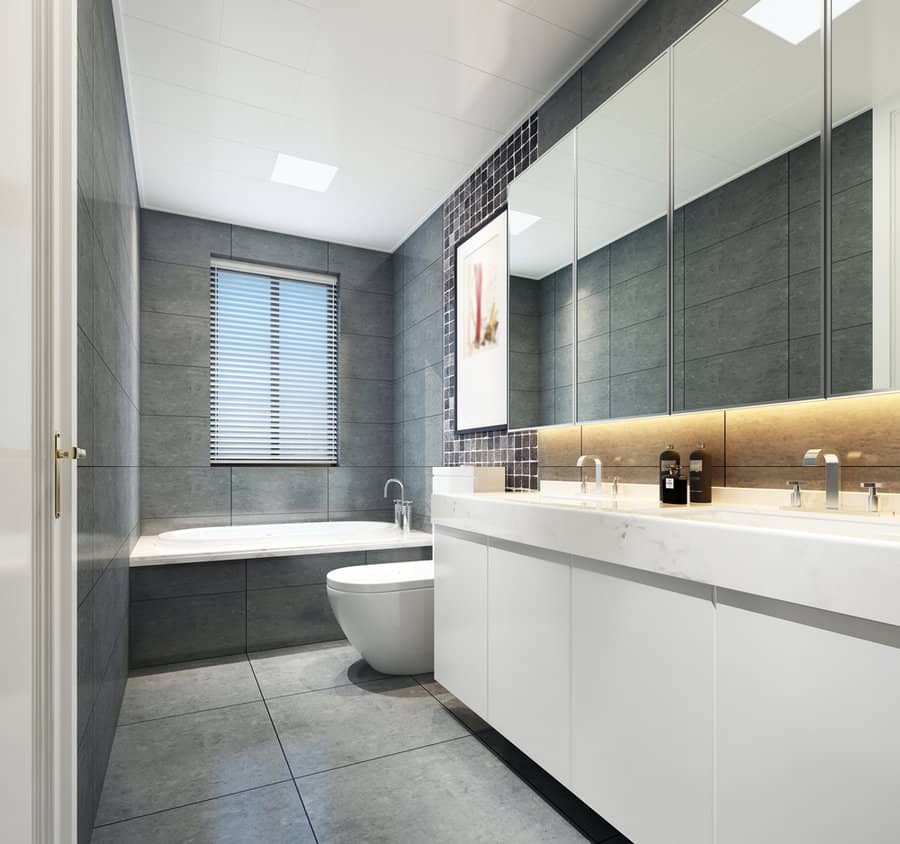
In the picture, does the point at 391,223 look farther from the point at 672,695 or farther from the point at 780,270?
the point at 672,695

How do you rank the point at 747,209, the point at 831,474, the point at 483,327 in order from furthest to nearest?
the point at 483,327, the point at 747,209, the point at 831,474

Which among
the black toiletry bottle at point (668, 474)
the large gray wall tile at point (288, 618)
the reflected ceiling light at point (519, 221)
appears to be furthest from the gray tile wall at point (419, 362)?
the black toiletry bottle at point (668, 474)

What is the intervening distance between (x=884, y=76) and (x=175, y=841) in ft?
8.38

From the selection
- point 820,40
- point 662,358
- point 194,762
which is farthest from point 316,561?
point 820,40

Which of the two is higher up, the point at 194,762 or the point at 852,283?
the point at 852,283

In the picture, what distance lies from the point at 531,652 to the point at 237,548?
1.98 meters

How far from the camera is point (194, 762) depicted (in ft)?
6.51

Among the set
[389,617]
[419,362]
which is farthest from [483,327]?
[389,617]

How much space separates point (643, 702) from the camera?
1.31m

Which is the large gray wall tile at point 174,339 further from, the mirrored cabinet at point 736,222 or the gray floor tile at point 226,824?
the gray floor tile at point 226,824

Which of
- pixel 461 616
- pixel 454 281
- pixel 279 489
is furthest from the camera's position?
pixel 279 489

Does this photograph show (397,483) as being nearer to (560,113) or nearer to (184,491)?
(184,491)

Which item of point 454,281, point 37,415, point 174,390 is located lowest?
point 37,415

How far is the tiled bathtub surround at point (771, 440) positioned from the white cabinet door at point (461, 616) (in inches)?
24.9
